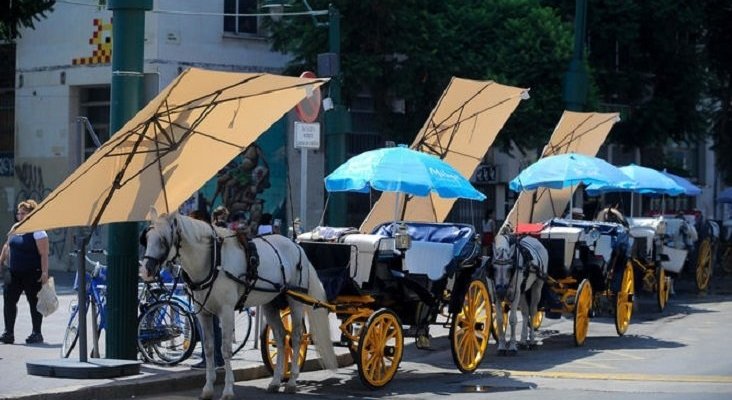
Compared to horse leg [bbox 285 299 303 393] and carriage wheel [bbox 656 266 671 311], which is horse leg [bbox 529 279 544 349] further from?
carriage wheel [bbox 656 266 671 311]

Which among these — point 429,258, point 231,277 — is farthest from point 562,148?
point 231,277

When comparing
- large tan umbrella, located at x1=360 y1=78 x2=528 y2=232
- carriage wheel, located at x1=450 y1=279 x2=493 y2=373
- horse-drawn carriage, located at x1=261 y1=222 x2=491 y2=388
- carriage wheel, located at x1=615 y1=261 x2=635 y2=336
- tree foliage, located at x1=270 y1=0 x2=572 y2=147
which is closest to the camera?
horse-drawn carriage, located at x1=261 y1=222 x2=491 y2=388

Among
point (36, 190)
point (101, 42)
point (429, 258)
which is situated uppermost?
point (101, 42)

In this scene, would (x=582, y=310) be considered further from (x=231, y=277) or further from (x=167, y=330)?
(x=231, y=277)

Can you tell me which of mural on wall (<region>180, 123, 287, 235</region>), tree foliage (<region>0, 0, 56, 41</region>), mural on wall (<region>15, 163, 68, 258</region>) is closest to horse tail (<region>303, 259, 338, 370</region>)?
tree foliage (<region>0, 0, 56, 41</region>)

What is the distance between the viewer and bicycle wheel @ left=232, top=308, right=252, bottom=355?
15.7 metres

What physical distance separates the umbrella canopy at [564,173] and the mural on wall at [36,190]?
51.6 feet

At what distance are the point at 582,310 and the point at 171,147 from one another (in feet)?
23.9

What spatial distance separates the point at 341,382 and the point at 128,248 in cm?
269

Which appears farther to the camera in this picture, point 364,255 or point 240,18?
point 240,18

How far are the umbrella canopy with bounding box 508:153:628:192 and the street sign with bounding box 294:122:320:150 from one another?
→ 3.65 meters

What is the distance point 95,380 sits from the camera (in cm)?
1286

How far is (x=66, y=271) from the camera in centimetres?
3183

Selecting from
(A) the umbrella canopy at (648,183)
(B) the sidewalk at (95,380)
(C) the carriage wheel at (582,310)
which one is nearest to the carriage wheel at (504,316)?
(C) the carriage wheel at (582,310)
